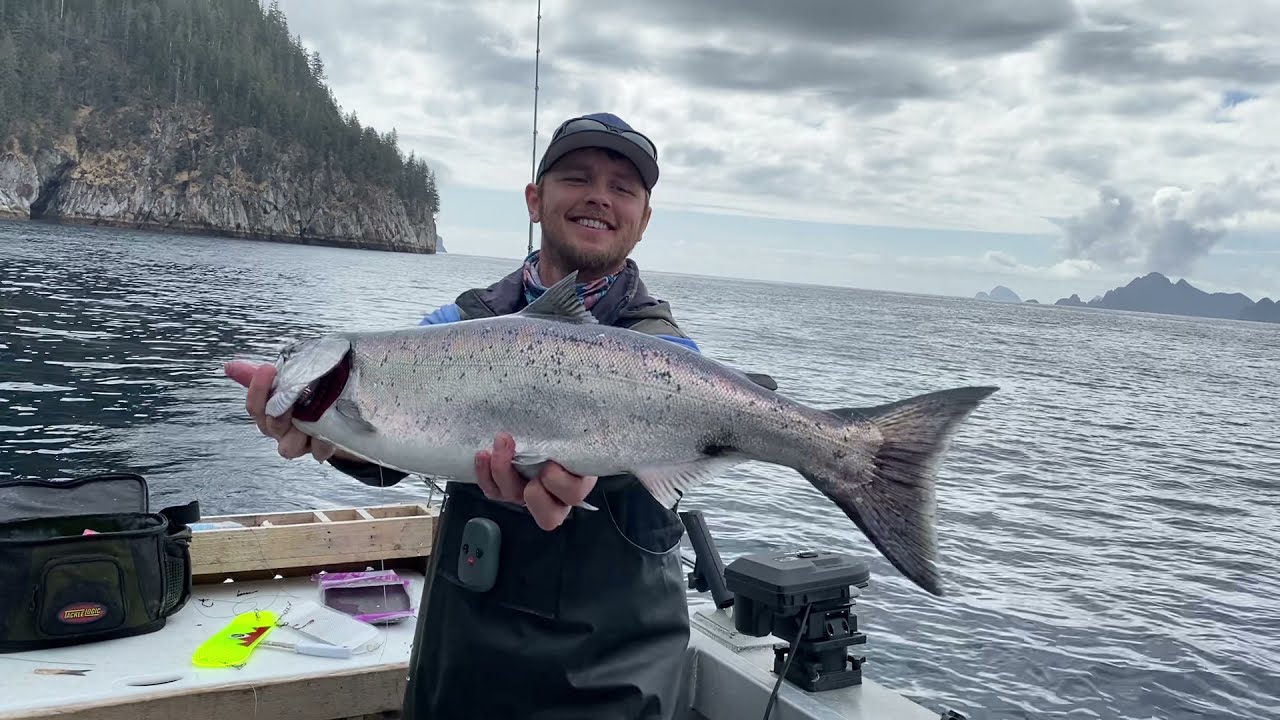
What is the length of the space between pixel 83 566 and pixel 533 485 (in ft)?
10.2

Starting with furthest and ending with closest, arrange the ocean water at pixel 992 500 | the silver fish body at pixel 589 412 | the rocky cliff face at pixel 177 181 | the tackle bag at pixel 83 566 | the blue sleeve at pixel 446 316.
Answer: the rocky cliff face at pixel 177 181 < the ocean water at pixel 992 500 < the tackle bag at pixel 83 566 < the blue sleeve at pixel 446 316 < the silver fish body at pixel 589 412

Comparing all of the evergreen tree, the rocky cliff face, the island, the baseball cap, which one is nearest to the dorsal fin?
the baseball cap

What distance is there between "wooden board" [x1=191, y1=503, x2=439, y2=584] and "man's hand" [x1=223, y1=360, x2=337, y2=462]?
2.72m

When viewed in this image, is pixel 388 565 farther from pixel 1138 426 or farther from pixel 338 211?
pixel 338 211

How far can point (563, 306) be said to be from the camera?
3424mm

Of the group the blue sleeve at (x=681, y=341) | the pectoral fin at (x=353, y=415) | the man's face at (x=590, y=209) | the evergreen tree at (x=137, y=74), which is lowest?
the pectoral fin at (x=353, y=415)

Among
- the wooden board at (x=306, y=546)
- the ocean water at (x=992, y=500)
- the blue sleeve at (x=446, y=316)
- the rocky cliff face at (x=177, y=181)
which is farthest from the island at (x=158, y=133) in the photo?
the blue sleeve at (x=446, y=316)

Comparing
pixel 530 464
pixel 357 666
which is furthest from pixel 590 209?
pixel 357 666

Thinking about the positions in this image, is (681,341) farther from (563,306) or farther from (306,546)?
(306,546)

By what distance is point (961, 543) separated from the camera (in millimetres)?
15141

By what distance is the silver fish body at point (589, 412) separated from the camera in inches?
122

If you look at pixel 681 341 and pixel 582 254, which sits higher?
pixel 582 254

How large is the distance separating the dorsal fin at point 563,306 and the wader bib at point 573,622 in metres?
0.68

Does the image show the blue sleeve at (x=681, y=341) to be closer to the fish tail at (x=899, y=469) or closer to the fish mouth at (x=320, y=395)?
the fish tail at (x=899, y=469)
